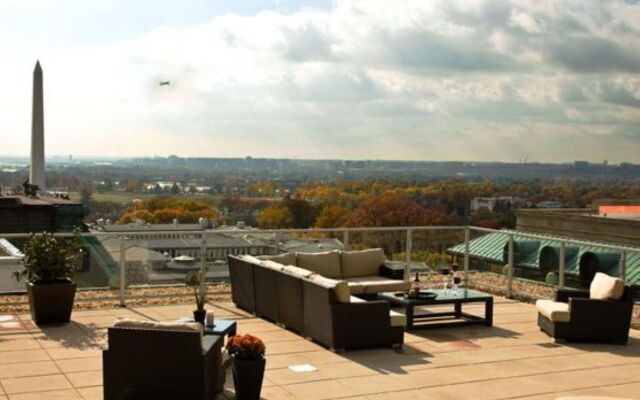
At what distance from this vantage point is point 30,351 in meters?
7.25

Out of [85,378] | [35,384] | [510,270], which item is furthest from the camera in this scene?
[510,270]

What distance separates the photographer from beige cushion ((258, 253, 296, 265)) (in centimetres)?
958

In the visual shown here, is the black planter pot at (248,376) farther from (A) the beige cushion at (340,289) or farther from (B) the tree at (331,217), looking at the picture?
(B) the tree at (331,217)

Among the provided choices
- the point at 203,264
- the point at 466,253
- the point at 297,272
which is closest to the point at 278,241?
the point at 203,264

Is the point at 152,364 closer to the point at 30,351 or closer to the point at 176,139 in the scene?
the point at 30,351

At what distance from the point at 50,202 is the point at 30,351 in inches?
1100

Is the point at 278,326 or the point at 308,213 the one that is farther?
the point at 308,213

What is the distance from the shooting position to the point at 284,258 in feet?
31.7

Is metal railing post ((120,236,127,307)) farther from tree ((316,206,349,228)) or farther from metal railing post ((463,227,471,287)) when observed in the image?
tree ((316,206,349,228))

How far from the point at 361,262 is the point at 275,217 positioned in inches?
959

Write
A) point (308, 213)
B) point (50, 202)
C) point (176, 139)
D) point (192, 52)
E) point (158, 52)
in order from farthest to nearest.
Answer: point (176, 139)
point (308, 213)
point (50, 202)
point (192, 52)
point (158, 52)

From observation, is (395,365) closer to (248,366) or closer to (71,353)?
(248,366)

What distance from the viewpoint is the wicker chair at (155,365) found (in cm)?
546

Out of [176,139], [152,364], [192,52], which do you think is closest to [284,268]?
[152,364]
